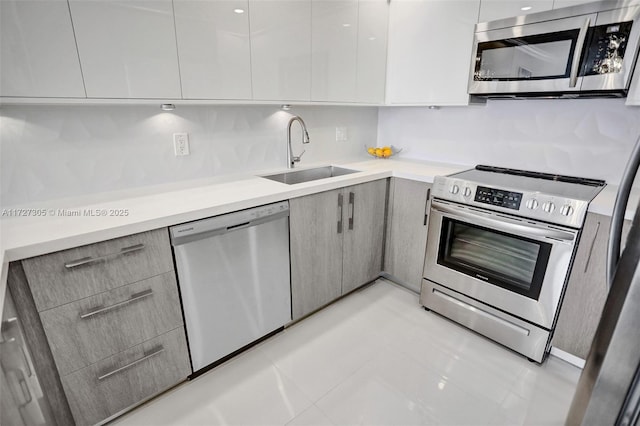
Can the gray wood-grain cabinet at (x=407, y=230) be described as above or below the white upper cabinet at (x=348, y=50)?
below

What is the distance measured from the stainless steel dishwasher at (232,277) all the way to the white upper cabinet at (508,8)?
5.59 ft

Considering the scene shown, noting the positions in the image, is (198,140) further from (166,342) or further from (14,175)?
(166,342)

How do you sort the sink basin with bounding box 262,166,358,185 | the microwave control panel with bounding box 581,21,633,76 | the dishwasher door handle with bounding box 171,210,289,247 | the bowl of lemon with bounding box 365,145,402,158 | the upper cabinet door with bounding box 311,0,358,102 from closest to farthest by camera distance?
the dishwasher door handle with bounding box 171,210,289,247, the microwave control panel with bounding box 581,21,633,76, the upper cabinet door with bounding box 311,0,358,102, the sink basin with bounding box 262,166,358,185, the bowl of lemon with bounding box 365,145,402,158

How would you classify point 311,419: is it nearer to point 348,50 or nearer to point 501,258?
point 501,258

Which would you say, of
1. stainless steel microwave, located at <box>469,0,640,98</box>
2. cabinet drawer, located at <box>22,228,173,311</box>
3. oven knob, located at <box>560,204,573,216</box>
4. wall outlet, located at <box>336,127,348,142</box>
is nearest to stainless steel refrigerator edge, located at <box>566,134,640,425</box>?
oven knob, located at <box>560,204,573,216</box>

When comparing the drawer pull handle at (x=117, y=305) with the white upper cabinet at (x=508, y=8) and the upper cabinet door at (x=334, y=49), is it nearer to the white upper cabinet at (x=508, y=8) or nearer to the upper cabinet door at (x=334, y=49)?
the upper cabinet door at (x=334, y=49)

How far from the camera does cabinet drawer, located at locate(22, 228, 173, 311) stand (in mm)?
1157

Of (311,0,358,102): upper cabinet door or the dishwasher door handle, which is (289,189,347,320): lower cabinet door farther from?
(311,0,358,102): upper cabinet door

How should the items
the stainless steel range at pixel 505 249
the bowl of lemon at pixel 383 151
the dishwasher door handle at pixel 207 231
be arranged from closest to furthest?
the dishwasher door handle at pixel 207 231, the stainless steel range at pixel 505 249, the bowl of lemon at pixel 383 151

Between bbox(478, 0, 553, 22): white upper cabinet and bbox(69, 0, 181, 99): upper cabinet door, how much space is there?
182 cm

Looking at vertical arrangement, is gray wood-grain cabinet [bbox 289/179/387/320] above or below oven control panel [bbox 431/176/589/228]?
below

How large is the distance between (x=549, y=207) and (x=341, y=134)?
164 centimetres

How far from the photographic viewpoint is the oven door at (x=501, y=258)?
1.69 meters

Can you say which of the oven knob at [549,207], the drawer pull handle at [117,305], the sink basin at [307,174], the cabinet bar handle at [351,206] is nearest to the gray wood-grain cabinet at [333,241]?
the cabinet bar handle at [351,206]
